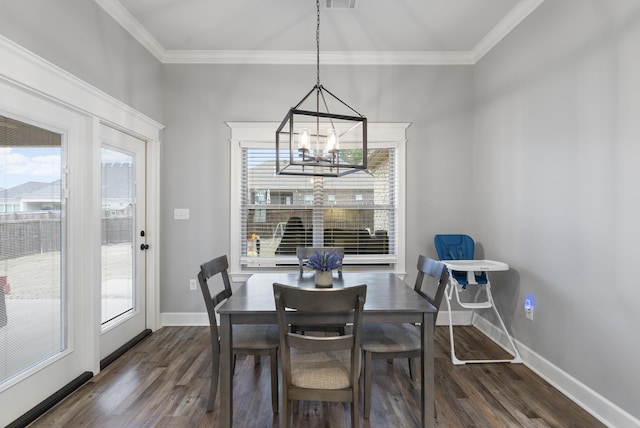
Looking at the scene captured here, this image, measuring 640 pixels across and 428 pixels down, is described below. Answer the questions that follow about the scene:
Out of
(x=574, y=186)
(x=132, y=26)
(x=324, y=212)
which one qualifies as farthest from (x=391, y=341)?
(x=132, y=26)

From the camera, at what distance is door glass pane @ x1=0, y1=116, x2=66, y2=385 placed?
6.49ft

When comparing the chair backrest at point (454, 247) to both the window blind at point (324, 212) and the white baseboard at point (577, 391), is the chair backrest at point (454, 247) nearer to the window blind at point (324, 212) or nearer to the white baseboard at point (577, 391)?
the window blind at point (324, 212)

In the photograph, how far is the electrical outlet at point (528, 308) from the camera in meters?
2.74

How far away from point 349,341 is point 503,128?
2.63 m

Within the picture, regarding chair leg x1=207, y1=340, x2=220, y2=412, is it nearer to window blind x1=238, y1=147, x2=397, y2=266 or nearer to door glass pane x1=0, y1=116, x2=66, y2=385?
door glass pane x1=0, y1=116, x2=66, y2=385

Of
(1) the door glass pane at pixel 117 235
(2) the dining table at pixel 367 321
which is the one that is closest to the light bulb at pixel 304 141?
(2) the dining table at pixel 367 321

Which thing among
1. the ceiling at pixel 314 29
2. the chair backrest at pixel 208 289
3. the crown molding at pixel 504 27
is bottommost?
the chair backrest at pixel 208 289

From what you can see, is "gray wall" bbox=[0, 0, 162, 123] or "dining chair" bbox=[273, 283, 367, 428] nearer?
"dining chair" bbox=[273, 283, 367, 428]

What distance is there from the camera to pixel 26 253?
83.1 inches

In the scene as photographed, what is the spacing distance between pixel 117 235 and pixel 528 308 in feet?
12.0

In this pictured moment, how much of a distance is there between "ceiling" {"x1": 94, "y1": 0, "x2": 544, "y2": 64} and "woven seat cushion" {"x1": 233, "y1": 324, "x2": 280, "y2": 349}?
8.53 feet

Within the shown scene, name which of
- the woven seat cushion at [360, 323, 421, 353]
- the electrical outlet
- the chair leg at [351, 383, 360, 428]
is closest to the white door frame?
the chair leg at [351, 383, 360, 428]

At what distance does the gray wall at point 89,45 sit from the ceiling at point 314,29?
0.52 ft

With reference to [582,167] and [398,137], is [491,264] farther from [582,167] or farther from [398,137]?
[398,137]
